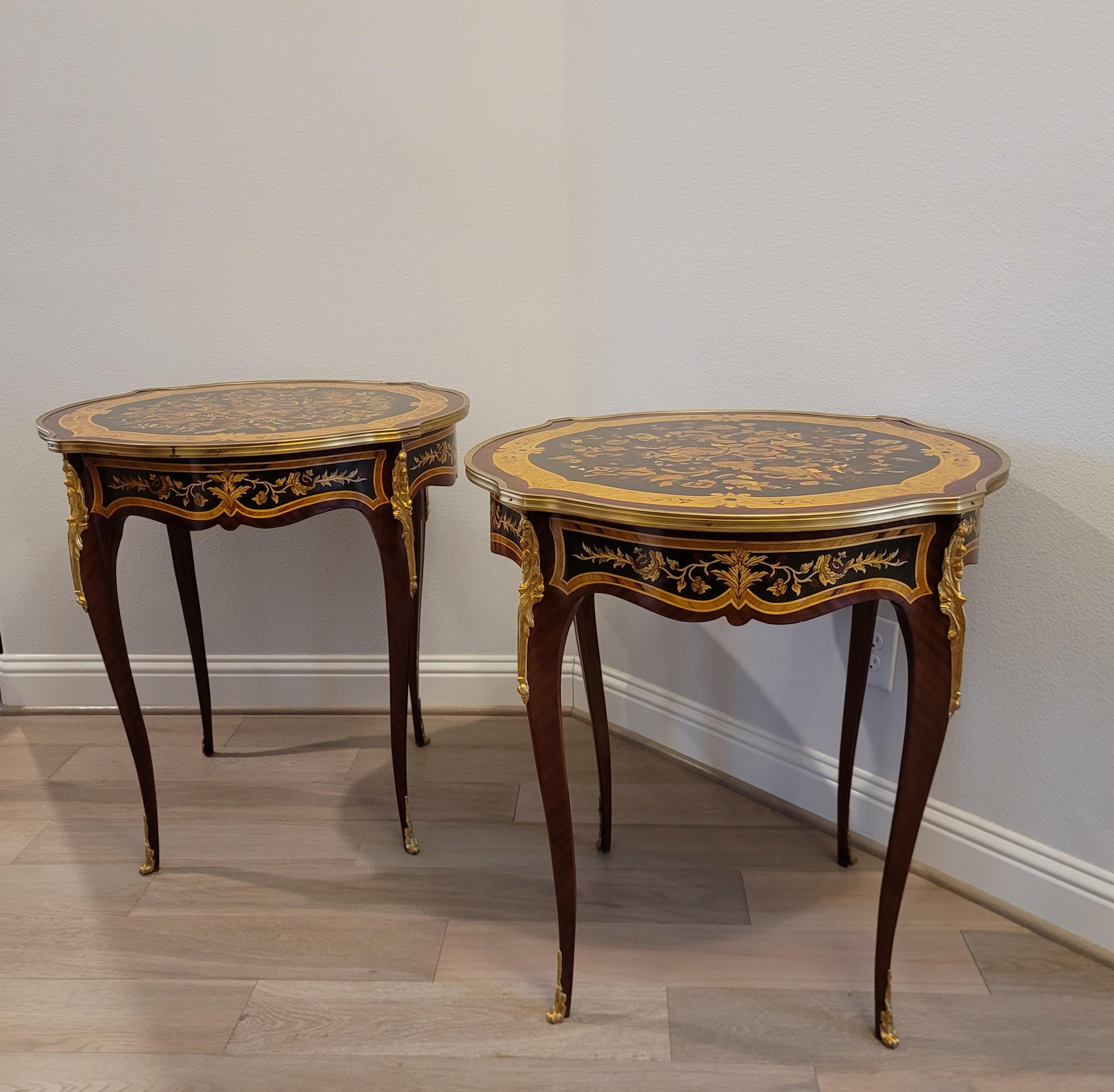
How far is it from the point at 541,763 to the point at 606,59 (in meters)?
1.52

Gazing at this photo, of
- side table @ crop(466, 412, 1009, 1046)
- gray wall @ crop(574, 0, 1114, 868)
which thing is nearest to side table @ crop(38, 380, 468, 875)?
side table @ crop(466, 412, 1009, 1046)

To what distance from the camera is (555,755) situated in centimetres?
136

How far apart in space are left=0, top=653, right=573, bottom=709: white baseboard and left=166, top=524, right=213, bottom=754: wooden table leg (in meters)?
0.18

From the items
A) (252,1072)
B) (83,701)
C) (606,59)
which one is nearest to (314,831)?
(252,1072)

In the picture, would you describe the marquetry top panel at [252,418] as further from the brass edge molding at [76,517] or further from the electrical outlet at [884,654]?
the electrical outlet at [884,654]

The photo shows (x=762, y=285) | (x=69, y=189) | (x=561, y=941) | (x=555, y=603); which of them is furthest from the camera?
(x=69, y=189)

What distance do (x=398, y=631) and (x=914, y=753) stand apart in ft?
2.97

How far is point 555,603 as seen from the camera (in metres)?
1.29

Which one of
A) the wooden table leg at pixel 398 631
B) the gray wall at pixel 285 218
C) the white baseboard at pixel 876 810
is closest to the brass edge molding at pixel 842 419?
the wooden table leg at pixel 398 631

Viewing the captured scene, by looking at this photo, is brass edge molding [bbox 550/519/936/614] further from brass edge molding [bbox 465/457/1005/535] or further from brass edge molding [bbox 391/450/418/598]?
brass edge molding [bbox 391/450/418/598]

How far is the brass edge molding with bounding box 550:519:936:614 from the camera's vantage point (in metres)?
1.15

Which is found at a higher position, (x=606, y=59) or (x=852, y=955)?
(x=606, y=59)

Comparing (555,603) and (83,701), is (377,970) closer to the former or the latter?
(555,603)

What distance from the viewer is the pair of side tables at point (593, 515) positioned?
1.17 m
